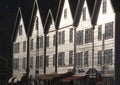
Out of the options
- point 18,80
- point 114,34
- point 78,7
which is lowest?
point 18,80

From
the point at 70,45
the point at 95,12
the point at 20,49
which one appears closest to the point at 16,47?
the point at 20,49

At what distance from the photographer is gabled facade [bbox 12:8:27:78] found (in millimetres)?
95062

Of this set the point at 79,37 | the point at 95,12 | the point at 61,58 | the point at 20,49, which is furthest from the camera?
the point at 20,49

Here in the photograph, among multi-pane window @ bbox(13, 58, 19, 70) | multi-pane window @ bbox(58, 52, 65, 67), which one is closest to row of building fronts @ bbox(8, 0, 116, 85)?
multi-pane window @ bbox(58, 52, 65, 67)

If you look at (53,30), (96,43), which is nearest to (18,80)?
(53,30)

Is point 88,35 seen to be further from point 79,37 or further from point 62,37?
point 62,37

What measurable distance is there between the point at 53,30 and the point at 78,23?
436 inches

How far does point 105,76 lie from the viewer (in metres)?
60.3

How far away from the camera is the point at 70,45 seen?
7219cm

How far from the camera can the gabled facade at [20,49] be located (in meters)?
95.1

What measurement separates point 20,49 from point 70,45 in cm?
2742

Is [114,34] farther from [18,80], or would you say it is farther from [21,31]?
[21,31]

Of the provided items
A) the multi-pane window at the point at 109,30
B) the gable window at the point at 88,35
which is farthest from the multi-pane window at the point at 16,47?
the multi-pane window at the point at 109,30

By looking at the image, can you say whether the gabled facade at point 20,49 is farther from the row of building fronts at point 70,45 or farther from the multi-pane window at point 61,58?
the multi-pane window at point 61,58
